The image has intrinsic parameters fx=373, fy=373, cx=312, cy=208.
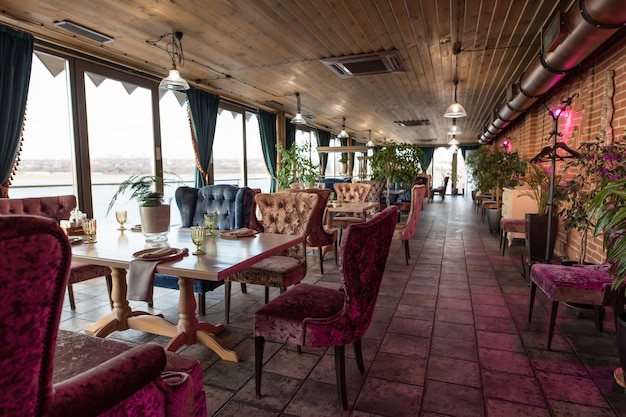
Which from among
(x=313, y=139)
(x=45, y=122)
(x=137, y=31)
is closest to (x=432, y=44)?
(x=137, y=31)

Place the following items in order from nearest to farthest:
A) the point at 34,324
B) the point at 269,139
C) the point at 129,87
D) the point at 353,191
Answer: the point at 34,324
the point at 129,87
the point at 353,191
the point at 269,139

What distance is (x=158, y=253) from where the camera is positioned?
1.96m

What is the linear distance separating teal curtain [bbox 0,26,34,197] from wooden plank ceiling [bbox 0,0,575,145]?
0.18 metres

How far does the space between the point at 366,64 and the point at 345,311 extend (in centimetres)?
400

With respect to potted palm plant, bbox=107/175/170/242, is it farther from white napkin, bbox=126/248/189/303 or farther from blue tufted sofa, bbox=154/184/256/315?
blue tufted sofa, bbox=154/184/256/315

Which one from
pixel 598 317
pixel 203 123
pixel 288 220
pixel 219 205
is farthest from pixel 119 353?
pixel 203 123

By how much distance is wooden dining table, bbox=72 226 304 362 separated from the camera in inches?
72.7

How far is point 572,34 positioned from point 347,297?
9.91 feet

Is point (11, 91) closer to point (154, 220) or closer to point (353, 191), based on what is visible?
point (154, 220)

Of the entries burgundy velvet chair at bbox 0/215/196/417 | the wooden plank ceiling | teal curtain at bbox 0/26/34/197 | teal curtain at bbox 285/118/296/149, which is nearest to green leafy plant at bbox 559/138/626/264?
the wooden plank ceiling

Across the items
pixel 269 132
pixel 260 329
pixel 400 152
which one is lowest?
pixel 260 329

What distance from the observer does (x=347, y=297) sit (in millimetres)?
1739

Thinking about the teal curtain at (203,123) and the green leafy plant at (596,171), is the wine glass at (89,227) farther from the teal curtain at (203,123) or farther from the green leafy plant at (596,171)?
the teal curtain at (203,123)

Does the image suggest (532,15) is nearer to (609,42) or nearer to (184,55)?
(609,42)
